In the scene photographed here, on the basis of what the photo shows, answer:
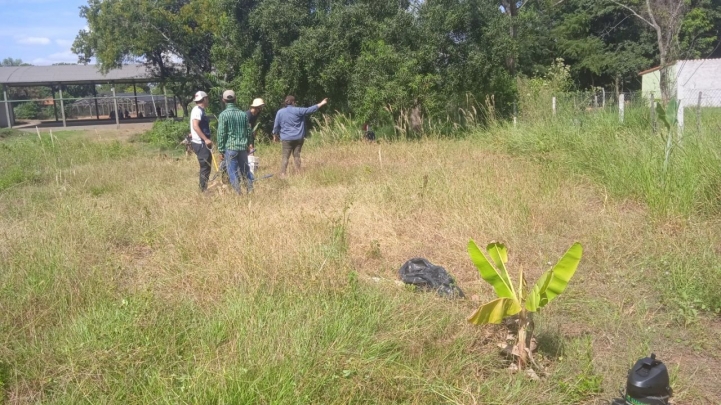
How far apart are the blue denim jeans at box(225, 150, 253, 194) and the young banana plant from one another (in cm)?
439

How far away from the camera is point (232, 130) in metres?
6.96

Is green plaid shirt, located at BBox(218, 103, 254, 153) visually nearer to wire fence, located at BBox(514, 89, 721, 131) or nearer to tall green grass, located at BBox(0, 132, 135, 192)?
tall green grass, located at BBox(0, 132, 135, 192)

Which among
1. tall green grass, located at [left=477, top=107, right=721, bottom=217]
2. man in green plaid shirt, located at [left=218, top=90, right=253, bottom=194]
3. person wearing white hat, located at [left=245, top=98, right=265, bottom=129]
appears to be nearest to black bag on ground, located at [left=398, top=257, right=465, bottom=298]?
tall green grass, located at [left=477, top=107, right=721, bottom=217]

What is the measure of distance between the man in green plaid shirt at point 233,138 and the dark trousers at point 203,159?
0.39 metres

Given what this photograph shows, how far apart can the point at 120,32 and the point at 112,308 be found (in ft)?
80.7

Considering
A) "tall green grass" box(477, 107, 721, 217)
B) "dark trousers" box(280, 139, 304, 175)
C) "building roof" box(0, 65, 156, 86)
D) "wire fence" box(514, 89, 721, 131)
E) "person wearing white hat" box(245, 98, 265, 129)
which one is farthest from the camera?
"building roof" box(0, 65, 156, 86)

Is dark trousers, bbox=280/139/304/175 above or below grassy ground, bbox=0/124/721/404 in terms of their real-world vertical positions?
above

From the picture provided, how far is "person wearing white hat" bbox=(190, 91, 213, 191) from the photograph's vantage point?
7207mm

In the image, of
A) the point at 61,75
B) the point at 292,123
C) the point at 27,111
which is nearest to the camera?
the point at 292,123

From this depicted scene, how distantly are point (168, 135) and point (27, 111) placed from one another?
3072 centimetres

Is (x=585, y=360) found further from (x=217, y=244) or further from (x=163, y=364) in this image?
(x=217, y=244)

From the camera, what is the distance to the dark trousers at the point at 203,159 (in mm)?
7359

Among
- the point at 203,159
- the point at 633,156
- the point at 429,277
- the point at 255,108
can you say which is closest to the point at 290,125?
the point at 255,108

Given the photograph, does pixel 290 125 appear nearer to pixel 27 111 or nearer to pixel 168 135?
pixel 168 135
